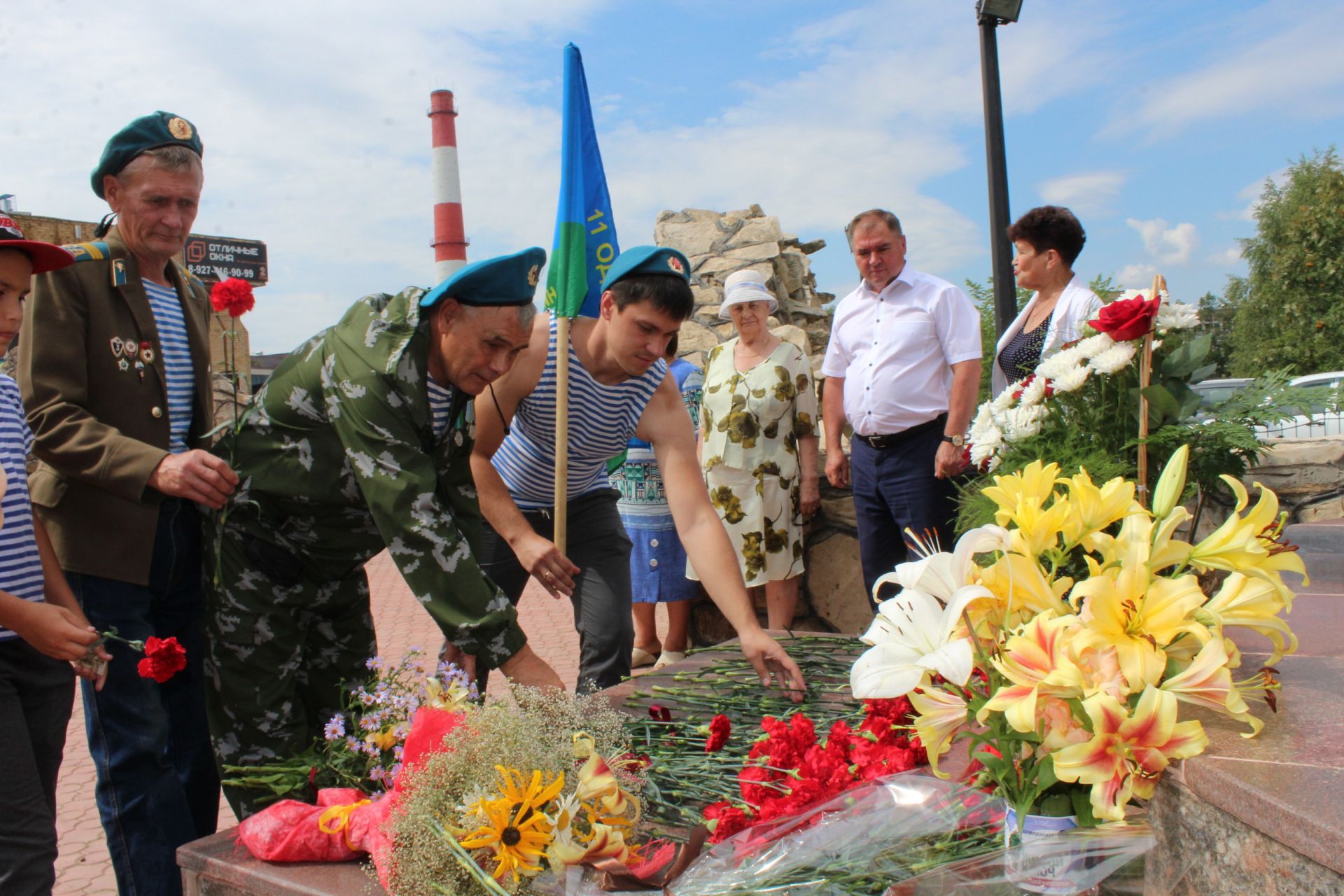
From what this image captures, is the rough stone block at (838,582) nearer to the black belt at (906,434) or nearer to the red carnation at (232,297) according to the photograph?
the black belt at (906,434)

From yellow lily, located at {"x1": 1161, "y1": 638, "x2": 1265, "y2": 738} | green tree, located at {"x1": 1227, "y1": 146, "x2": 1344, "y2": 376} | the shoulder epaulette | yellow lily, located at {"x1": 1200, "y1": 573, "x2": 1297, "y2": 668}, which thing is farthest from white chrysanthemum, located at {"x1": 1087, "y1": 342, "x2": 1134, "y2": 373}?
green tree, located at {"x1": 1227, "y1": 146, "x2": 1344, "y2": 376}

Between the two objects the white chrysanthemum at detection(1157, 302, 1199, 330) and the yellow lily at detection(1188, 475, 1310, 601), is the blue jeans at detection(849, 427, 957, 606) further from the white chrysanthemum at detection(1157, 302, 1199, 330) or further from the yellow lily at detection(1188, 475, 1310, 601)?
the yellow lily at detection(1188, 475, 1310, 601)

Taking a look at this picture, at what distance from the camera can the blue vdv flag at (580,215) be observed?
3.19 meters

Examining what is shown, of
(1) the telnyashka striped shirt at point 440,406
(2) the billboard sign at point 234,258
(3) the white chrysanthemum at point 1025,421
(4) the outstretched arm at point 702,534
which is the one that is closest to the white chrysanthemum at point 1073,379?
(3) the white chrysanthemum at point 1025,421

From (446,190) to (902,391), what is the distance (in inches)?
562

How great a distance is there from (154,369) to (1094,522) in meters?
2.26

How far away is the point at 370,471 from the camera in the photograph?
1982 mm

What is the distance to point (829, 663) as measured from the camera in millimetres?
2666

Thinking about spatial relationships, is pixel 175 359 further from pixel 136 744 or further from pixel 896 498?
pixel 896 498

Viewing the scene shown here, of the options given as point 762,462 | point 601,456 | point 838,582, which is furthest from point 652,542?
point 601,456

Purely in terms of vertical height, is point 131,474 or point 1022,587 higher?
point 131,474

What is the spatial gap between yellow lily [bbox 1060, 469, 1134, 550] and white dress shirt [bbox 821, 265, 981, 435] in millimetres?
3059

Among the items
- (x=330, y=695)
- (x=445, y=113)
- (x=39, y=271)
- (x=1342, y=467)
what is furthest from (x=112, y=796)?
(x=445, y=113)

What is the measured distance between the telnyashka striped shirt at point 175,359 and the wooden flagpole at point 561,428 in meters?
0.99
